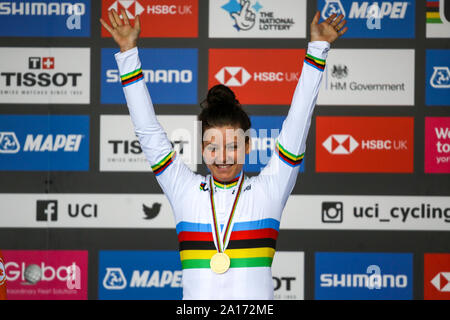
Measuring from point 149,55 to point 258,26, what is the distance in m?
0.64

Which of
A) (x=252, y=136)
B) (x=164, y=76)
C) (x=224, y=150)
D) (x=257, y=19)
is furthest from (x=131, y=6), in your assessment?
(x=224, y=150)

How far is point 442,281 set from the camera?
271 cm

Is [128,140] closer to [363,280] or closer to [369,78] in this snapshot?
[369,78]

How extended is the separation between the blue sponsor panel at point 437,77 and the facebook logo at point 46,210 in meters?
2.19

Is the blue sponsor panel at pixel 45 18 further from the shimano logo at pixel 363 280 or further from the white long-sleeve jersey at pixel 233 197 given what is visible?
the shimano logo at pixel 363 280

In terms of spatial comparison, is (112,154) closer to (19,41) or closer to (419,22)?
(19,41)

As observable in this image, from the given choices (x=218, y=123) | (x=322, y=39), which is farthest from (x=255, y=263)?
(x=322, y=39)

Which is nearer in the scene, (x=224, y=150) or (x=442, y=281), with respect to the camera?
(x=224, y=150)

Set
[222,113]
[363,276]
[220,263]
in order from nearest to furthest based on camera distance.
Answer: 1. [220,263]
2. [222,113]
3. [363,276]

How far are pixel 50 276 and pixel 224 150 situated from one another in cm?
184

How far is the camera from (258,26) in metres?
2.74

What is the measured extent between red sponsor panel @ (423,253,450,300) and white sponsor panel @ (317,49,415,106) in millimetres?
872

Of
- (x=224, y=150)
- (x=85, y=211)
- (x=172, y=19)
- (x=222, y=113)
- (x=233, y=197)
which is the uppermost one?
(x=172, y=19)

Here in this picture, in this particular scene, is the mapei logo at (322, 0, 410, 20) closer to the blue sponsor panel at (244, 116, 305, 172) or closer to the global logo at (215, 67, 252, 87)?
the global logo at (215, 67, 252, 87)
